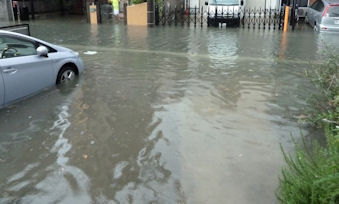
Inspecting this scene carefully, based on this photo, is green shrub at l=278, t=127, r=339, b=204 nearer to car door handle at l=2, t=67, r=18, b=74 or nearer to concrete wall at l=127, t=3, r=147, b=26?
car door handle at l=2, t=67, r=18, b=74

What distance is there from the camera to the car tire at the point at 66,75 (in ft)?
25.2

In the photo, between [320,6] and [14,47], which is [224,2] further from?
[14,47]

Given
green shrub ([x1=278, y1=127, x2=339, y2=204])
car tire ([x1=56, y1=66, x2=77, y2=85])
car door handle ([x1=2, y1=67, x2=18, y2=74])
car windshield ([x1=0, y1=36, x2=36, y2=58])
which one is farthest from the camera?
car tire ([x1=56, y1=66, x2=77, y2=85])

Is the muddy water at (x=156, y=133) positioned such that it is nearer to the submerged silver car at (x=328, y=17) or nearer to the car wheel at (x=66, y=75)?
the car wheel at (x=66, y=75)

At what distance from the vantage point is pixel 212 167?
4465 mm

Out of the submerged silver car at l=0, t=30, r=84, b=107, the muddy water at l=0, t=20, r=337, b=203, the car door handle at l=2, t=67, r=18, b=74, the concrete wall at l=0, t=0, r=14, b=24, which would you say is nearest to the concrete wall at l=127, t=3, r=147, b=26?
the concrete wall at l=0, t=0, r=14, b=24

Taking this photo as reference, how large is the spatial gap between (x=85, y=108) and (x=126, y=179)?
8.64 ft

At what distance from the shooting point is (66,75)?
7941 millimetres

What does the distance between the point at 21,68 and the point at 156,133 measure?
2.73m

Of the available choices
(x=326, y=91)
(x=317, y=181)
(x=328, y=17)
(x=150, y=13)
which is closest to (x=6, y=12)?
(x=150, y=13)

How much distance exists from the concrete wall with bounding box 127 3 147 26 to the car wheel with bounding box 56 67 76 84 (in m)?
11.9

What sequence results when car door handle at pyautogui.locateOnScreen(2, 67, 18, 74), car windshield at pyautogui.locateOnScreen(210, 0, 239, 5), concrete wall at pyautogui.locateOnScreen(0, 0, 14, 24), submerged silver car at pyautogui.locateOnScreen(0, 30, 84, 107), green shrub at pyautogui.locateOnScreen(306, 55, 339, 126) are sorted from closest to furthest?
green shrub at pyautogui.locateOnScreen(306, 55, 339, 126) → car door handle at pyautogui.locateOnScreen(2, 67, 18, 74) → submerged silver car at pyautogui.locateOnScreen(0, 30, 84, 107) → car windshield at pyautogui.locateOnScreen(210, 0, 239, 5) → concrete wall at pyautogui.locateOnScreen(0, 0, 14, 24)

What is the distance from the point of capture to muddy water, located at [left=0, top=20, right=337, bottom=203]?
13.3 ft

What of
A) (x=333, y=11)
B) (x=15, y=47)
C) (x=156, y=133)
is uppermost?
(x=333, y=11)
